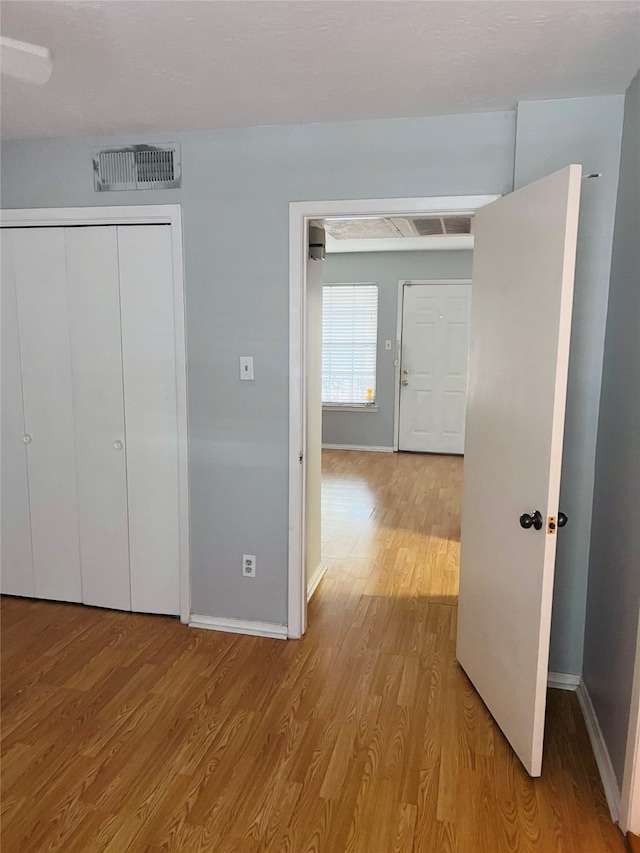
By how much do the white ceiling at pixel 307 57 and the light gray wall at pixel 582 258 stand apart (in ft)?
0.27

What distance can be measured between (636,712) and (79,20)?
8.31 feet

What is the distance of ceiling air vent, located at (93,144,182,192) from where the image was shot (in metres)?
2.67

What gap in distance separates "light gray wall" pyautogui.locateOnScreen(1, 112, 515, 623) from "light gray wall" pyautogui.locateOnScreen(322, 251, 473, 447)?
170 inches

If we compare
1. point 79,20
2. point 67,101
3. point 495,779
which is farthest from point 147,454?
point 495,779

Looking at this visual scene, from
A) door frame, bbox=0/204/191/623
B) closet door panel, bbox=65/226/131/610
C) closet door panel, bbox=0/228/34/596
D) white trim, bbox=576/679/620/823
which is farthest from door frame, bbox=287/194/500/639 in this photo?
closet door panel, bbox=0/228/34/596

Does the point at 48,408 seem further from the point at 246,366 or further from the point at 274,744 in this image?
the point at 274,744

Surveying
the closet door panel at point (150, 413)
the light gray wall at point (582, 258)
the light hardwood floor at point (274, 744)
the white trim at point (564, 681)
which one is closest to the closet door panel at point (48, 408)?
the light hardwood floor at point (274, 744)

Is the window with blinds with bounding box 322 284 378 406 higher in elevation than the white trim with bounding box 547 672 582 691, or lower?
higher

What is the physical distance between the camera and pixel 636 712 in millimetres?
1656

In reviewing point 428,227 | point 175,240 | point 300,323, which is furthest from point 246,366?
point 428,227

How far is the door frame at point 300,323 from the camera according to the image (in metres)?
2.45

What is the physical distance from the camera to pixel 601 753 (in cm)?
200

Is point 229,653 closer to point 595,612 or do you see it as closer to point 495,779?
point 495,779

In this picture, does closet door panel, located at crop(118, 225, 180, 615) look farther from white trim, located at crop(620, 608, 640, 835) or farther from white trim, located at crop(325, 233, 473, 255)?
white trim, located at crop(325, 233, 473, 255)
